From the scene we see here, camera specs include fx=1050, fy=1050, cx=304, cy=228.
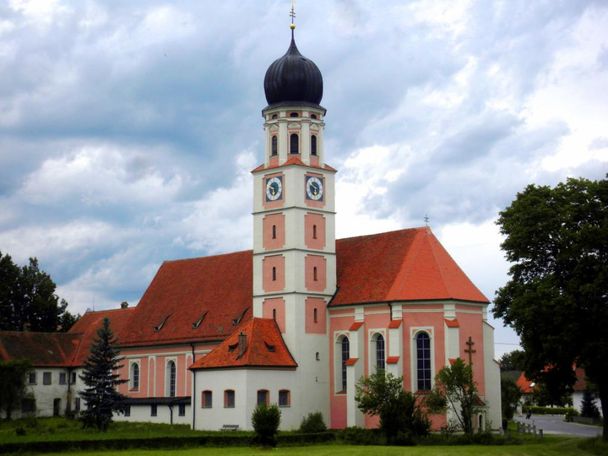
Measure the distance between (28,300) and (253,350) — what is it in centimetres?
4205

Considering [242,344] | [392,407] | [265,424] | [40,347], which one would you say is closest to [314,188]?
[242,344]

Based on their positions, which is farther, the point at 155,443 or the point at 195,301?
the point at 195,301

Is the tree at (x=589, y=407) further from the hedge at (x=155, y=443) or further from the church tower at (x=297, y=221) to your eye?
the hedge at (x=155, y=443)

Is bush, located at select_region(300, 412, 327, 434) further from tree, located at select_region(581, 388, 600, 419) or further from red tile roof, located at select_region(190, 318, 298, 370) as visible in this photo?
tree, located at select_region(581, 388, 600, 419)

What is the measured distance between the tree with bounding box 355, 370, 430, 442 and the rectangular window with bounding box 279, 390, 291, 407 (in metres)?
9.60

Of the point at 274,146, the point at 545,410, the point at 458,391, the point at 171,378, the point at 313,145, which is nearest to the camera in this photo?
the point at 458,391

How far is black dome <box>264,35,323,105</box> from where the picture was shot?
7044 cm

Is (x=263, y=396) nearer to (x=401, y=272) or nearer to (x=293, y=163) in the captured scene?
(x=401, y=272)

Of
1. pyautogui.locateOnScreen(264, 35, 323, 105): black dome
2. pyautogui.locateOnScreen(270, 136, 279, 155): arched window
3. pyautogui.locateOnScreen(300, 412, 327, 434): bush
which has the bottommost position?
pyautogui.locateOnScreen(300, 412, 327, 434): bush

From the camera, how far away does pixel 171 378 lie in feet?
253

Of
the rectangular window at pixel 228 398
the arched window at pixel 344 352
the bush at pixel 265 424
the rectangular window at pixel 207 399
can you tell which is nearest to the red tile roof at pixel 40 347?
the rectangular window at pixel 207 399

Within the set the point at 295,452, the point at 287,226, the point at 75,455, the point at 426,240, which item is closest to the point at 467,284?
the point at 426,240

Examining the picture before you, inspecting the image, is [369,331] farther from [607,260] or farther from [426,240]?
[607,260]

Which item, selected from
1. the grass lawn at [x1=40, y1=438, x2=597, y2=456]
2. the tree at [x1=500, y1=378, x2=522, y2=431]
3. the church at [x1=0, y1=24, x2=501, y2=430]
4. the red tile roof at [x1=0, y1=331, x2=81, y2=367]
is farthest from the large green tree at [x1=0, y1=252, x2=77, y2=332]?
the grass lawn at [x1=40, y1=438, x2=597, y2=456]
